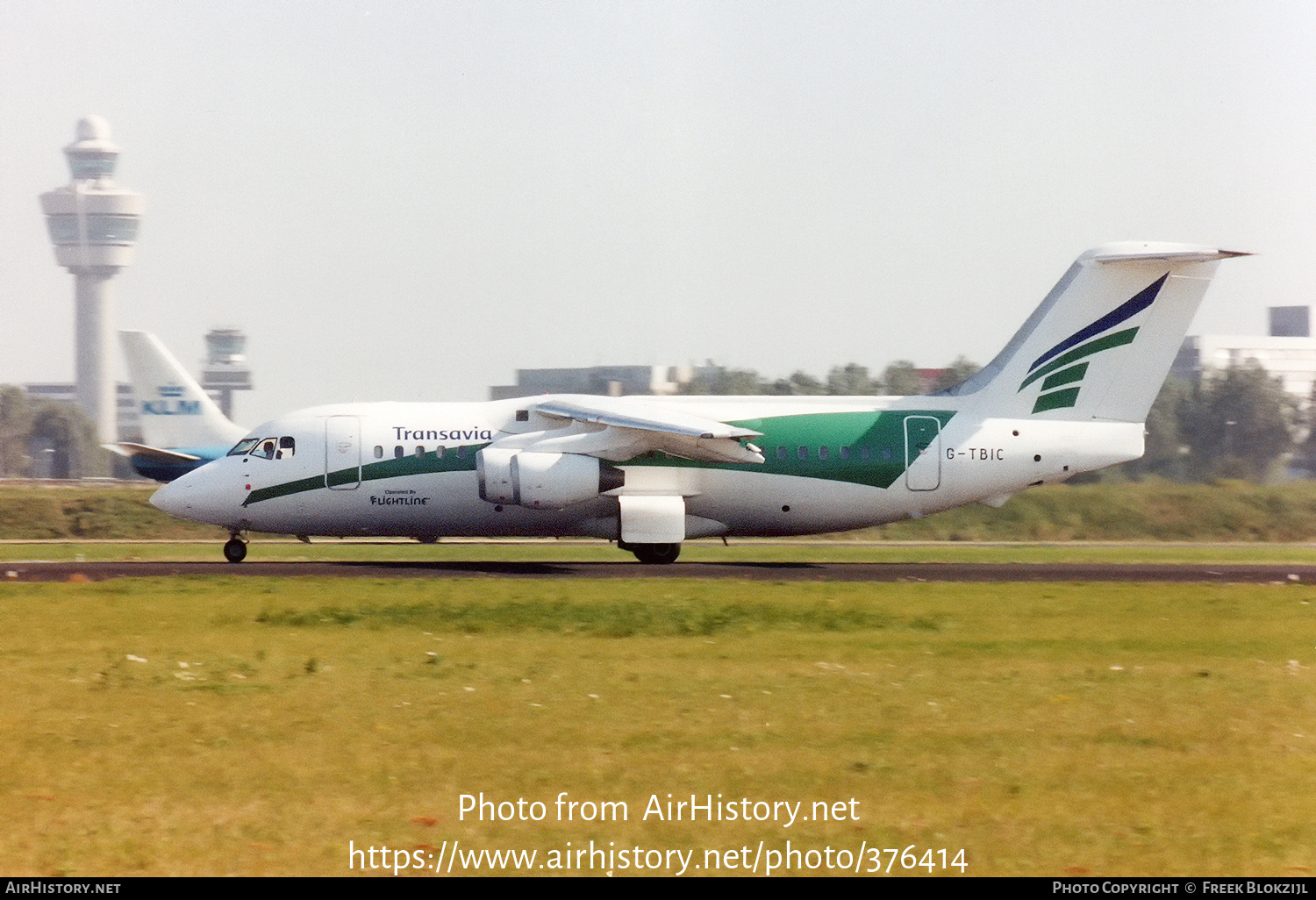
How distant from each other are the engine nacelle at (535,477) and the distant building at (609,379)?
1440 centimetres

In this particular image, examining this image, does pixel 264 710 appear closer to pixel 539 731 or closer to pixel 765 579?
pixel 539 731

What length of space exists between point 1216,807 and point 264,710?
26.2 feet

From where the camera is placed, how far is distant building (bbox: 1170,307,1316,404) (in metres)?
60.9

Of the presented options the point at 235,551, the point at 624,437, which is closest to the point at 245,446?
the point at 235,551

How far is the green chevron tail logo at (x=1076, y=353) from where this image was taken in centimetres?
3300

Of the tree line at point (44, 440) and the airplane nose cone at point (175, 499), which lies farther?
the tree line at point (44, 440)

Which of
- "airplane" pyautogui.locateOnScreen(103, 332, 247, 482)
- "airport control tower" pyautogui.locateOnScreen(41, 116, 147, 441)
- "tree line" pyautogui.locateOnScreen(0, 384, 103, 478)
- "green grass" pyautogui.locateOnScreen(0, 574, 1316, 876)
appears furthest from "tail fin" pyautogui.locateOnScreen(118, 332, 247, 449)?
"airport control tower" pyautogui.locateOnScreen(41, 116, 147, 441)

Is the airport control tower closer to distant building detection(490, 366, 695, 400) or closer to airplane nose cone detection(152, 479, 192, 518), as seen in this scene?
distant building detection(490, 366, 695, 400)

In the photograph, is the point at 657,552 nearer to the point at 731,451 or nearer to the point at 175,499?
the point at 731,451

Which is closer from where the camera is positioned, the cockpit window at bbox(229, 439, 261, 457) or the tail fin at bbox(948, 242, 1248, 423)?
the cockpit window at bbox(229, 439, 261, 457)

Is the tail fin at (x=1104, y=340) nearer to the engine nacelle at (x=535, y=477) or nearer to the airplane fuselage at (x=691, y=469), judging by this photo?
the airplane fuselage at (x=691, y=469)

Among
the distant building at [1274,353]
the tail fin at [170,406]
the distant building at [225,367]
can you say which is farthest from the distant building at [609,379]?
the distant building at [225,367]

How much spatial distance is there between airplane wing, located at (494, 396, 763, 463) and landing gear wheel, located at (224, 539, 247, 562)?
6.15 metres

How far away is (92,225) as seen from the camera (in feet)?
540
